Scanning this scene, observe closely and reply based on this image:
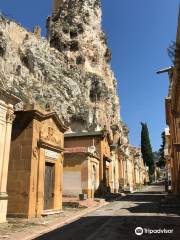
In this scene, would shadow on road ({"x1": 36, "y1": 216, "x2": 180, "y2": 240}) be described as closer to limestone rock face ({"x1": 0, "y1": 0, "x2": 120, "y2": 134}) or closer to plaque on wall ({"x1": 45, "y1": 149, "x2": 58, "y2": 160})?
plaque on wall ({"x1": 45, "y1": 149, "x2": 58, "y2": 160})

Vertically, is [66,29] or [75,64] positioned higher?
[66,29]

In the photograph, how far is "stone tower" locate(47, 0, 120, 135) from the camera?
239 feet

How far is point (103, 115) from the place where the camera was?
73375 mm

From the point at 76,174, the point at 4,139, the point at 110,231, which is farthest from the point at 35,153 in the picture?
the point at 76,174

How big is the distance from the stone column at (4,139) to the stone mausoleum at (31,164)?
5.60ft

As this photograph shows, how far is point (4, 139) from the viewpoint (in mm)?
13039

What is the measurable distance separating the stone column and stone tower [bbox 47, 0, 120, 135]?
49701 millimetres

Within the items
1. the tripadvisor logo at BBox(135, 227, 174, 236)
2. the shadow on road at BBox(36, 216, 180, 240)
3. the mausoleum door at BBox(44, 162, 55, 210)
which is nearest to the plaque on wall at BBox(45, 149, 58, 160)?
the mausoleum door at BBox(44, 162, 55, 210)

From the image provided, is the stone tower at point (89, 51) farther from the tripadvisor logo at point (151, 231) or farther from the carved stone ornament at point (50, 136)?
the tripadvisor logo at point (151, 231)

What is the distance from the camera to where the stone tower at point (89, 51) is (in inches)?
2864

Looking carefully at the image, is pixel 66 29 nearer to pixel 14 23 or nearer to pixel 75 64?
pixel 75 64

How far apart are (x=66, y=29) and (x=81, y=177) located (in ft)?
206

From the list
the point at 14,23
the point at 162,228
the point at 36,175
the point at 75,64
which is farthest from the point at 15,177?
the point at 75,64

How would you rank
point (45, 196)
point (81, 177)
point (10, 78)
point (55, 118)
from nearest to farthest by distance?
point (45, 196) → point (55, 118) → point (81, 177) → point (10, 78)
